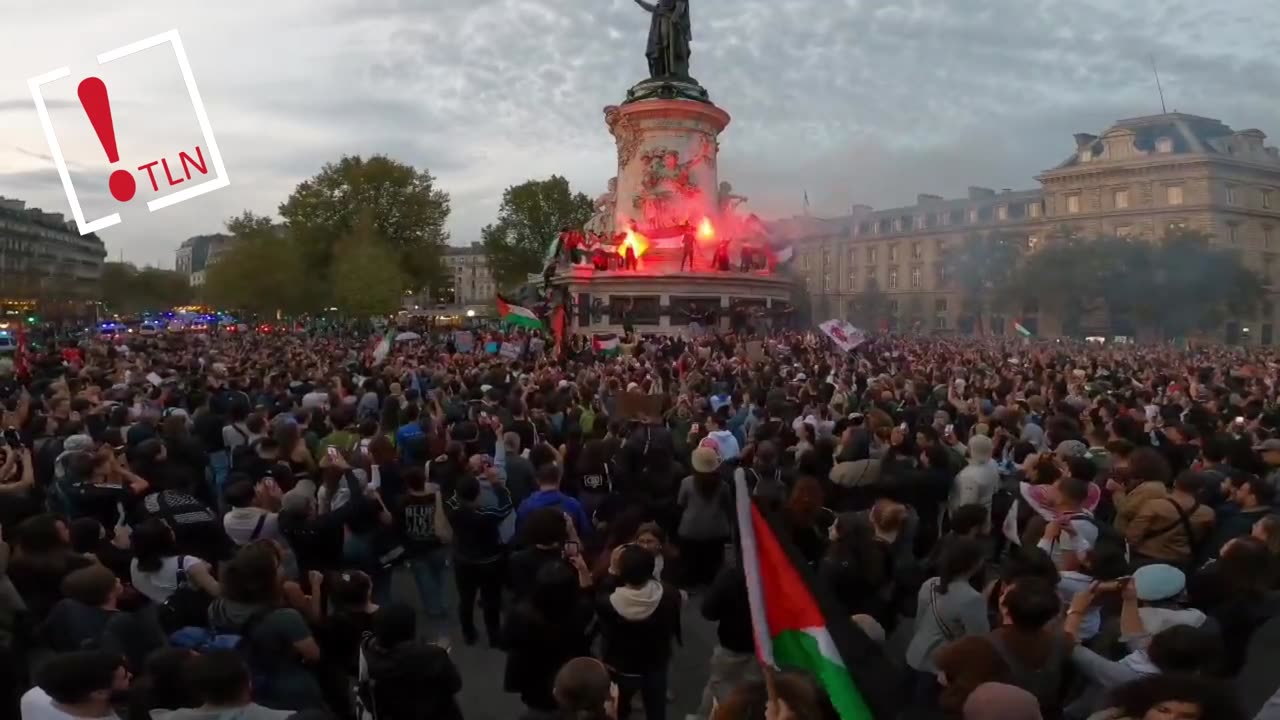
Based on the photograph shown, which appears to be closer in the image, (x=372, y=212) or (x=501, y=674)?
(x=501, y=674)

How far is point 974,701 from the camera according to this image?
319 centimetres

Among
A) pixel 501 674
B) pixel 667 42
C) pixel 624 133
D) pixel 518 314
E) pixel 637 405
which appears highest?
pixel 667 42

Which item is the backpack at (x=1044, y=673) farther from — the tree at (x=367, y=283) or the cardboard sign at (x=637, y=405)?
the tree at (x=367, y=283)

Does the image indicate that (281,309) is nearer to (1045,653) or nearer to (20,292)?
(20,292)

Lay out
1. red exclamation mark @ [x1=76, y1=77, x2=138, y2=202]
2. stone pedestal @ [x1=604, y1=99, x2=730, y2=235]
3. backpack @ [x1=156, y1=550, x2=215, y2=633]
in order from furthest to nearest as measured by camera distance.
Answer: stone pedestal @ [x1=604, y1=99, x2=730, y2=235], red exclamation mark @ [x1=76, y1=77, x2=138, y2=202], backpack @ [x1=156, y1=550, x2=215, y2=633]

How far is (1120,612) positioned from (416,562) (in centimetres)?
528

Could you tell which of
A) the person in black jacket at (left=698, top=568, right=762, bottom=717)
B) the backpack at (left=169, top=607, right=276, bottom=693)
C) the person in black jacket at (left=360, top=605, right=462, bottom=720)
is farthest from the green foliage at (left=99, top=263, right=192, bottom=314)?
the person in black jacket at (left=698, top=568, right=762, bottom=717)

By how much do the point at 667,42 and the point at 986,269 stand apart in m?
34.7

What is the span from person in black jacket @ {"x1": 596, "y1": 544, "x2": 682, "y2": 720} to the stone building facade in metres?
55.1

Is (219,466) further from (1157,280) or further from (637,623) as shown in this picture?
(1157,280)

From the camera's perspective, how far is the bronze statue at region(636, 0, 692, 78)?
4425 cm

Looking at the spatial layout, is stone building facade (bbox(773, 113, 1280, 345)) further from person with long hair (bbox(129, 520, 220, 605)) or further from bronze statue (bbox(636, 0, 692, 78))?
person with long hair (bbox(129, 520, 220, 605))

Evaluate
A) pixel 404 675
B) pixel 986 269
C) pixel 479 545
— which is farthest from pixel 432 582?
pixel 986 269

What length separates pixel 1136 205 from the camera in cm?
7238
